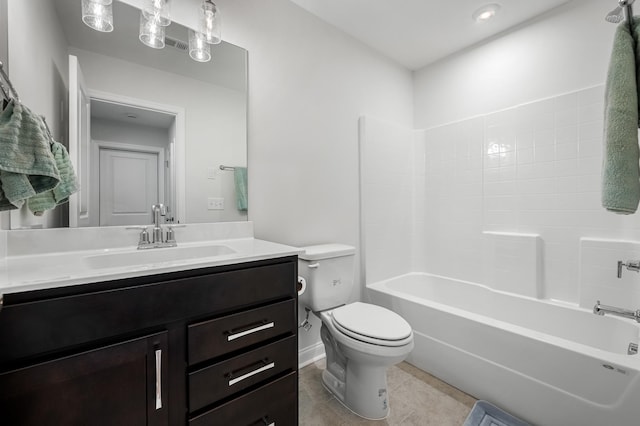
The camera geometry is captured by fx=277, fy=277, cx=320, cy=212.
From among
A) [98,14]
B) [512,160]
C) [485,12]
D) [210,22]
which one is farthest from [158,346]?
[485,12]

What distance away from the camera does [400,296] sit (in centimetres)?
198

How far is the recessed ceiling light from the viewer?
1.84 metres

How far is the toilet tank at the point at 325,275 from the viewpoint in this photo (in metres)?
1.62

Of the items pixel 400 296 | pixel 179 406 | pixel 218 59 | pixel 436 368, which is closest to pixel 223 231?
pixel 179 406

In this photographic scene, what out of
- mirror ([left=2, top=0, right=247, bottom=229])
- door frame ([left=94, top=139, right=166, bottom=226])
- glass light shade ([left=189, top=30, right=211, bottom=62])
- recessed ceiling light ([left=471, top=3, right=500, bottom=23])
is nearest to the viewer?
mirror ([left=2, top=0, right=247, bottom=229])

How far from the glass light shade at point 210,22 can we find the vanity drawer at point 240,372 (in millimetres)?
1503

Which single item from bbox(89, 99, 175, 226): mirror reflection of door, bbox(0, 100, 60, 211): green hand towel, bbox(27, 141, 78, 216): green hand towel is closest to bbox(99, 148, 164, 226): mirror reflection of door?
bbox(89, 99, 175, 226): mirror reflection of door

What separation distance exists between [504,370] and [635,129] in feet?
4.24

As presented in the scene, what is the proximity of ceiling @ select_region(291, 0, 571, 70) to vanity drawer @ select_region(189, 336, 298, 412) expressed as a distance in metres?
2.06

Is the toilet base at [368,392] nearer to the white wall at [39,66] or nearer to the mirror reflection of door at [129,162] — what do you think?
the mirror reflection of door at [129,162]

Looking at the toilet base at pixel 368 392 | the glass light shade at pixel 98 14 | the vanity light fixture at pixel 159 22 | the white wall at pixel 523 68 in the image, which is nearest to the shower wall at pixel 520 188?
the white wall at pixel 523 68

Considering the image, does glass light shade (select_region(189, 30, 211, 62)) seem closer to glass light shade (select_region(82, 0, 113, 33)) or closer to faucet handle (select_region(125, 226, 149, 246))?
glass light shade (select_region(82, 0, 113, 33))

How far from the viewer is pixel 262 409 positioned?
1072 mm

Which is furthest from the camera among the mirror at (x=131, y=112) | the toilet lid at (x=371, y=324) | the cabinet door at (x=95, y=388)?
the toilet lid at (x=371, y=324)
